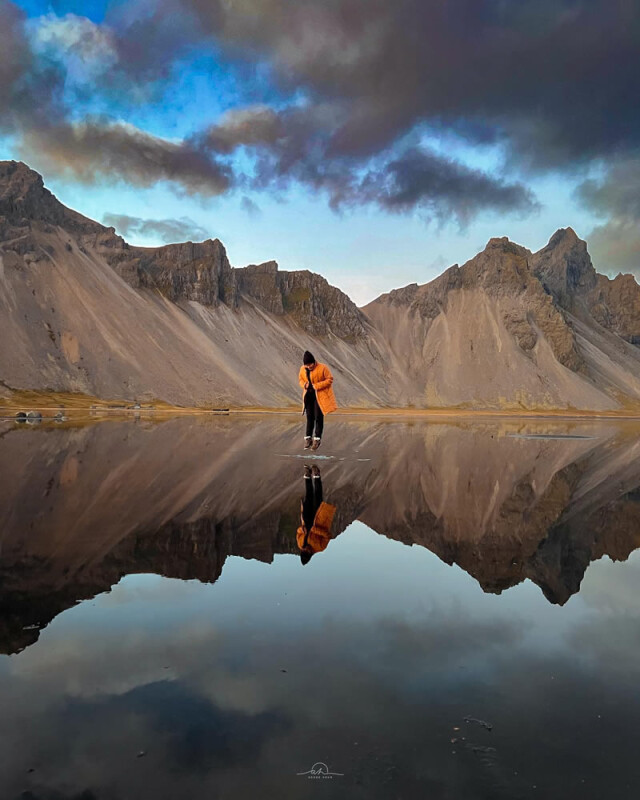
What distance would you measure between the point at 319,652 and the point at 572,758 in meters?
2.40

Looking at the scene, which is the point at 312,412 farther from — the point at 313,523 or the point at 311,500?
the point at 313,523

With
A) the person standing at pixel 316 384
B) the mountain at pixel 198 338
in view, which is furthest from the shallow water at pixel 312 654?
the mountain at pixel 198 338

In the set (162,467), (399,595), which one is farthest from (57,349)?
(399,595)

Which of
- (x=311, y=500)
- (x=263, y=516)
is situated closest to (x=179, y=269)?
(x=311, y=500)

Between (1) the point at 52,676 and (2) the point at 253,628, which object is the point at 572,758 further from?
(1) the point at 52,676

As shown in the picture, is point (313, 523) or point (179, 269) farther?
point (179, 269)

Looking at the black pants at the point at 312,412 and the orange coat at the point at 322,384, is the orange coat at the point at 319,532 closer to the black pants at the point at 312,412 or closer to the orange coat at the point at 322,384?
the orange coat at the point at 322,384

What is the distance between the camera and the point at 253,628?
638 centimetres

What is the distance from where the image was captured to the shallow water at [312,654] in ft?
13.0
